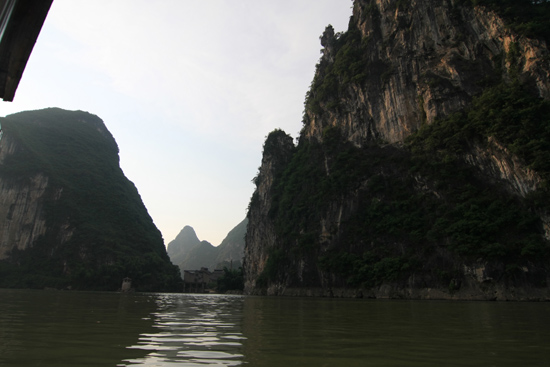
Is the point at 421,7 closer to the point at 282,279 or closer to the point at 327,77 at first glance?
the point at 327,77

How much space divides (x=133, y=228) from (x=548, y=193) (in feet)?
354

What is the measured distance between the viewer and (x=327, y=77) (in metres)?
57.7


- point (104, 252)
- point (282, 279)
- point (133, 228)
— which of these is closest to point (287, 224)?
point (282, 279)

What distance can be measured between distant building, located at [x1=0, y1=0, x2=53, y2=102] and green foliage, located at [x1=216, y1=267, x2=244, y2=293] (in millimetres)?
74022

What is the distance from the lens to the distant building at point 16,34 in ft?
→ 9.41

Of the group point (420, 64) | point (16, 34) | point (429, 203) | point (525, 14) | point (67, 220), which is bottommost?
point (16, 34)

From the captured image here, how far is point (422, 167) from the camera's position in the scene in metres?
39.8

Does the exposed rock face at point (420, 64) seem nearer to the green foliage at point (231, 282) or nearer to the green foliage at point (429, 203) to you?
the green foliage at point (429, 203)

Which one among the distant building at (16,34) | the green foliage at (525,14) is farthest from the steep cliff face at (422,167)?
the distant building at (16,34)

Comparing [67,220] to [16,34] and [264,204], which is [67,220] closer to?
[264,204]

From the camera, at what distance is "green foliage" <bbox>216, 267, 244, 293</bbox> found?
2955 inches

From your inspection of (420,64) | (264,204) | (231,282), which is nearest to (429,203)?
(420,64)

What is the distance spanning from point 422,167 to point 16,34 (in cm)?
4101

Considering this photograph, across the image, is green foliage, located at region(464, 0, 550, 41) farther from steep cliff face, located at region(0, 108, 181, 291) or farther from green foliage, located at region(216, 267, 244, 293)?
steep cliff face, located at region(0, 108, 181, 291)
